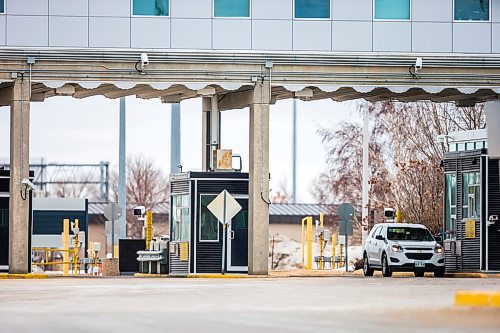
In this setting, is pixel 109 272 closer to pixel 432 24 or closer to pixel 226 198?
pixel 226 198

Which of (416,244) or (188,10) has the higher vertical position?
(188,10)

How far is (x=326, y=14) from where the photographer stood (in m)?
46.3

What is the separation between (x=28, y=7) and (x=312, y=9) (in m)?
8.70

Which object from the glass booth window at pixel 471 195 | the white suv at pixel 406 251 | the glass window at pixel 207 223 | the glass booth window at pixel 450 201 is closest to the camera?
the white suv at pixel 406 251

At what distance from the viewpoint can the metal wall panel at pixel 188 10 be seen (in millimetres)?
45750

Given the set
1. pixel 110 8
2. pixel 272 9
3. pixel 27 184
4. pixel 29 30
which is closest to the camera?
pixel 27 184

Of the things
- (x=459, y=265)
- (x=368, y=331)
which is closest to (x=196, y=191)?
(x=459, y=265)

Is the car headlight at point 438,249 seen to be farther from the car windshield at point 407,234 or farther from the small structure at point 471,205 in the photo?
the small structure at point 471,205

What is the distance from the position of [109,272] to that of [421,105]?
2640 cm

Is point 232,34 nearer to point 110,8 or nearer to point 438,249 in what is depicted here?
point 110,8

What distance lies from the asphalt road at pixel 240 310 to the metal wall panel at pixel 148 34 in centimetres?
1446

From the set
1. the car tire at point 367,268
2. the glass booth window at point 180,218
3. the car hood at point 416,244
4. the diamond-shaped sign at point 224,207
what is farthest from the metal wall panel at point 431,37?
the glass booth window at point 180,218

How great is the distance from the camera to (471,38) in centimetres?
4675

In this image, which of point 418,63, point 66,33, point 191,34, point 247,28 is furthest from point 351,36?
point 66,33
